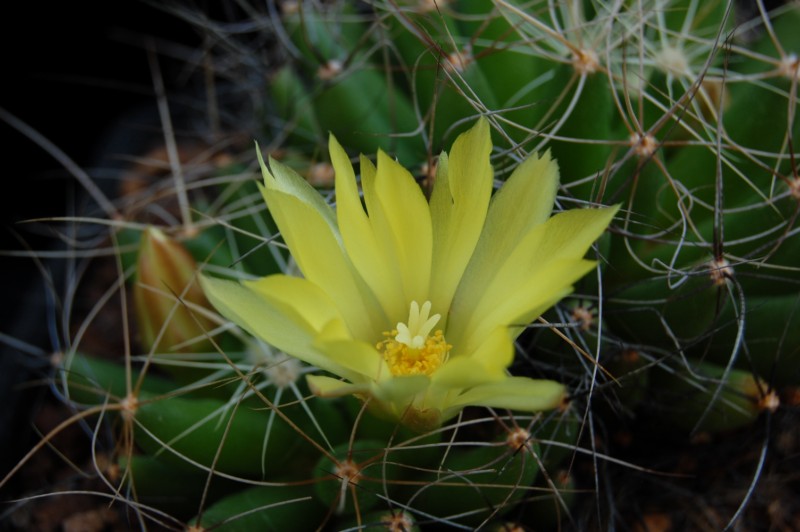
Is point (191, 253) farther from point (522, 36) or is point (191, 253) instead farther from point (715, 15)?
point (715, 15)

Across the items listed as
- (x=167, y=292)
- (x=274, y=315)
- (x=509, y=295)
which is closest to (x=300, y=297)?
(x=274, y=315)

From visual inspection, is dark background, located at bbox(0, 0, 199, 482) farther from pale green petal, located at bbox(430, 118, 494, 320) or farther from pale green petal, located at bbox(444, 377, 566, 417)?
pale green petal, located at bbox(444, 377, 566, 417)

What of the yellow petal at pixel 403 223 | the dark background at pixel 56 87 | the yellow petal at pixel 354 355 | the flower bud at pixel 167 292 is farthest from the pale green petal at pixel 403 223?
the dark background at pixel 56 87

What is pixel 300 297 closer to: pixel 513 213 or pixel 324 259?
pixel 324 259

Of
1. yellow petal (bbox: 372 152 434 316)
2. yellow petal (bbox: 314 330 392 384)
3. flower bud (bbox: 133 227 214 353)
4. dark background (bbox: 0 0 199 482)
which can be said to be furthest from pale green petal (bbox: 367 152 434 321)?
dark background (bbox: 0 0 199 482)

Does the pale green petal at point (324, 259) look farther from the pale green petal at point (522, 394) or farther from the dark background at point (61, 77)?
the dark background at point (61, 77)

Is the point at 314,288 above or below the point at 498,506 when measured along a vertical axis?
above

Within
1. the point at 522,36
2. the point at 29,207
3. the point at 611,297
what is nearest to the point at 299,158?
the point at 522,36
